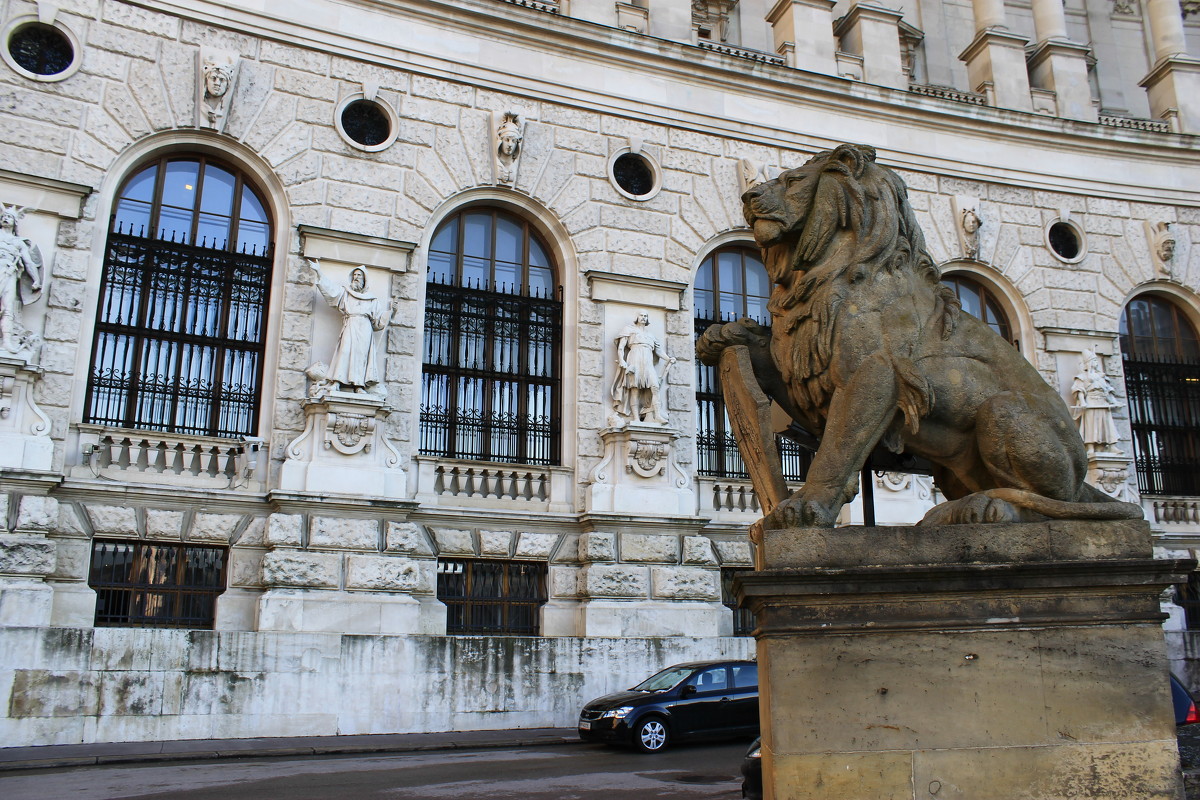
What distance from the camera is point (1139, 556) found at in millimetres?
5070

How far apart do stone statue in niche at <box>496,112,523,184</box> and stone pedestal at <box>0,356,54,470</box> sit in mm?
8411

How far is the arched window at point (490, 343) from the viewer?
17.9 meters

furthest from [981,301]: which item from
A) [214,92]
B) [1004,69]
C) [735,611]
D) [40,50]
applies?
[40,50]

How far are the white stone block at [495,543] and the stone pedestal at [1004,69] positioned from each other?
15260mm

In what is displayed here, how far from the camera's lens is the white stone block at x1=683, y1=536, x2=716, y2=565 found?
17.8m

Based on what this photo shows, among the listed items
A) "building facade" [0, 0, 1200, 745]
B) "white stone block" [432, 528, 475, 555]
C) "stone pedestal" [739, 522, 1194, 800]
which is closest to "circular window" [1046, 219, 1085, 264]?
"building facade" [0, 0, 1200, 745]

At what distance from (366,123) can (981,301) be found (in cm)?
1370

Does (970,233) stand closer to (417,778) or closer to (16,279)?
(417,778)

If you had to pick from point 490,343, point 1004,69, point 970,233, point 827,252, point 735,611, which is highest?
point 1004,69

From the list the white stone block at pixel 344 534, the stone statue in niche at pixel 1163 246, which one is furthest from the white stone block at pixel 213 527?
the stone statue in niche at pixel 1163 246

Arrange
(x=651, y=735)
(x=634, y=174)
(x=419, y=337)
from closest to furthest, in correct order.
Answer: (x=651, y=735) → (x=419, y=337) → (x=634, y=174)

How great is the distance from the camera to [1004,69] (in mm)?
23484

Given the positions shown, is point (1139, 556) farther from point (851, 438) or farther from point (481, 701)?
point (481, 701)

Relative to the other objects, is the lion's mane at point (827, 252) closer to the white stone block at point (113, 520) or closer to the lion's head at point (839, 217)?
the lion's head at point (839, 217)
